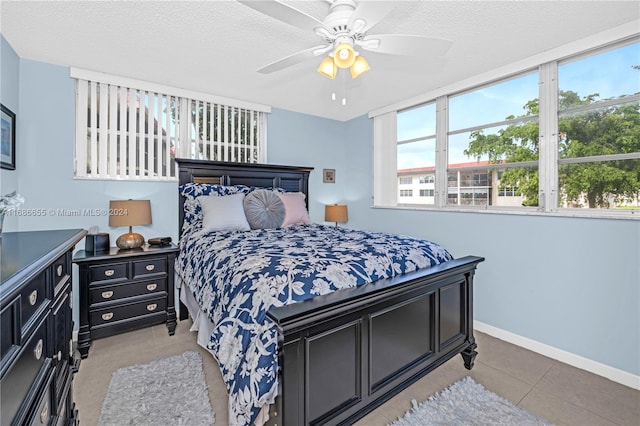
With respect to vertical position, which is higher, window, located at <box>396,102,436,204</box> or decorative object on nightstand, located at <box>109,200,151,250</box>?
window, located at <box>396,102,436,204</box>

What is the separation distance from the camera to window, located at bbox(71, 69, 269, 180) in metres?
2.89

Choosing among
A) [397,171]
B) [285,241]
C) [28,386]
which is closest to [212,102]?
[285,241]

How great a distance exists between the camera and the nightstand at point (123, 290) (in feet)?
7.94

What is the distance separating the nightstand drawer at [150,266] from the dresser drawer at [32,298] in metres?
1.51

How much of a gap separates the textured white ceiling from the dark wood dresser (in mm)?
1581

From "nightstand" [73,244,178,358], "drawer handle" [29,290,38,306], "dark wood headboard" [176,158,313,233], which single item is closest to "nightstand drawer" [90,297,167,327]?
"nightstand" [73,244,178,358]

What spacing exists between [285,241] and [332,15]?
1.56 metres

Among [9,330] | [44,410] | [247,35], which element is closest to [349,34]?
[247,35]

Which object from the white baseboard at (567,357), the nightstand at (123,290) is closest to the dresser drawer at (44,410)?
the nightstand at (123,290)

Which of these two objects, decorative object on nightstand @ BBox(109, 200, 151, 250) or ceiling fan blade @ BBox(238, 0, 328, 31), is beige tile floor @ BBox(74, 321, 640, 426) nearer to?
decorative object on nightstand @ BBox(109, 200, 151, 250)

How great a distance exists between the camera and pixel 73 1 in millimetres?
1883

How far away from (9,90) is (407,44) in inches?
121

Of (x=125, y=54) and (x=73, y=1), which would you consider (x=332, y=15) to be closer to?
(x=73, y=1)

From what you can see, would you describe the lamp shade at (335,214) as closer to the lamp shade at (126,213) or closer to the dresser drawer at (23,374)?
the lamp shade at (126,213)
